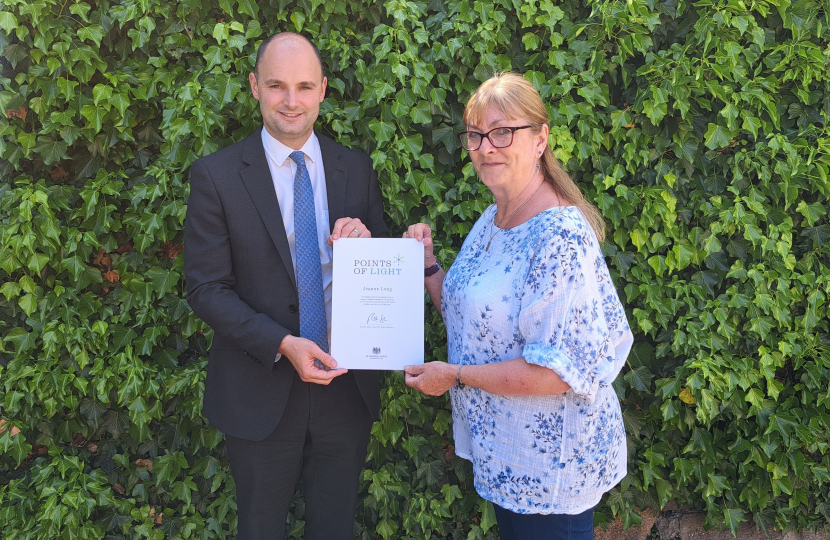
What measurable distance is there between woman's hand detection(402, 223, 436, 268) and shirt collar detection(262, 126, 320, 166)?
1.71 ft

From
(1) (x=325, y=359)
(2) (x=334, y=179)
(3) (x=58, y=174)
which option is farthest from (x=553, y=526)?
(3) (x=58, y=174)

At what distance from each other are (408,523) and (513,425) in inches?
55.0

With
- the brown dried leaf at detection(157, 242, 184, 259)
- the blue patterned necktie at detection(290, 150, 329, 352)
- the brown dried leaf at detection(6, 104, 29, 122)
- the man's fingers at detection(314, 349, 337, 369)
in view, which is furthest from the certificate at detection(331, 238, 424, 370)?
the brown dried leaf at detection(6, 104, 29, 122)

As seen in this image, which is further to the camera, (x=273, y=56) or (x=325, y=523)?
(x=325, y=523)

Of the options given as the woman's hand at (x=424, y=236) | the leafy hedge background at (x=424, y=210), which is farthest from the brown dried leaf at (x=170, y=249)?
the woman's hand at (x=424, y=236)

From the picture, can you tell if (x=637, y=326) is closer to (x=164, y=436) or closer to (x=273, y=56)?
(x=273, y=56)

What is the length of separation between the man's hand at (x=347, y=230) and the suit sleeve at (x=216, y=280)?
405 mm

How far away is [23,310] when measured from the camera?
299 cm

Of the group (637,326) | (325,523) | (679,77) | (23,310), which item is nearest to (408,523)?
(325,523)

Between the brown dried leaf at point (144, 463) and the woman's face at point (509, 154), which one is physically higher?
the woman's face at point (509, 154)

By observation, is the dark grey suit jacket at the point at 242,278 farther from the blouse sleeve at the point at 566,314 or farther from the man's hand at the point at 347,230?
the blouse sleeve at the point at 566,314

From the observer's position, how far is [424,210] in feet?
9.89

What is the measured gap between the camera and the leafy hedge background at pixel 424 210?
279 cm

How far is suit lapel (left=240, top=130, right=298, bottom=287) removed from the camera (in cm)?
230
